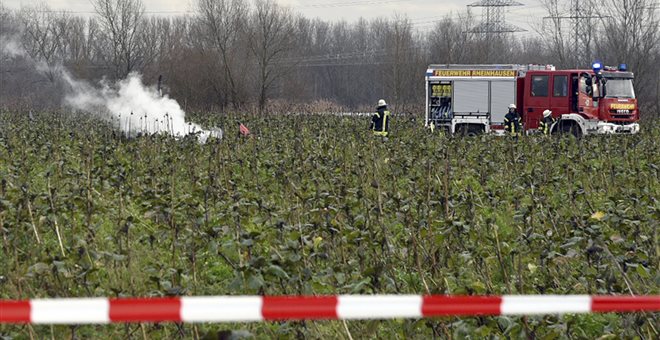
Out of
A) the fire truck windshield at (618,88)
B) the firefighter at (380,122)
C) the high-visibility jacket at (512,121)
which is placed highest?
the fire truck windshield at (618,88)

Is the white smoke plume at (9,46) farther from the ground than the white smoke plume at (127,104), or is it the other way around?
the white smoke plume at (9,46)

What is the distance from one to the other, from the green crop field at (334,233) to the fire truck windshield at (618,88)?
7.38 m

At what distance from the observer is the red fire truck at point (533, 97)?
76.7 ft

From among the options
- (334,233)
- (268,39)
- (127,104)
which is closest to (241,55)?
(268,39)

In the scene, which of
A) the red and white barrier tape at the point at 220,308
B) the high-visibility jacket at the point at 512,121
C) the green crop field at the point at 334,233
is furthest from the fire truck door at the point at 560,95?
the red and white barrier tape at the point at 220,308

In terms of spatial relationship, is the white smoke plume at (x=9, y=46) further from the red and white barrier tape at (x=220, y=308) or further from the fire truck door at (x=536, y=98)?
the red and white barrier tape at (x=220, y=308)

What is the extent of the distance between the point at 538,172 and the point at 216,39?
41607 mm

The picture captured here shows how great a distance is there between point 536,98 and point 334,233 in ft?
58.5

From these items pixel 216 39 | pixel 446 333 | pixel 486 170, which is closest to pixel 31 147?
pixel 486 170

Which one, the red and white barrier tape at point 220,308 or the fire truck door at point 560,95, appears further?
the fire truck door at point 560,95

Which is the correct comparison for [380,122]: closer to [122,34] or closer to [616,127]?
[616,127]

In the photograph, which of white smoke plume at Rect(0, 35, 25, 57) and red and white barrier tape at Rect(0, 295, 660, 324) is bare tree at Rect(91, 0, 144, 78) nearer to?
white smoke plume at Rect(0, 35, 25, 57)

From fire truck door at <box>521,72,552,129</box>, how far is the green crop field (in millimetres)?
7713

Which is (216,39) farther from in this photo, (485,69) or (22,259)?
(22,259)
